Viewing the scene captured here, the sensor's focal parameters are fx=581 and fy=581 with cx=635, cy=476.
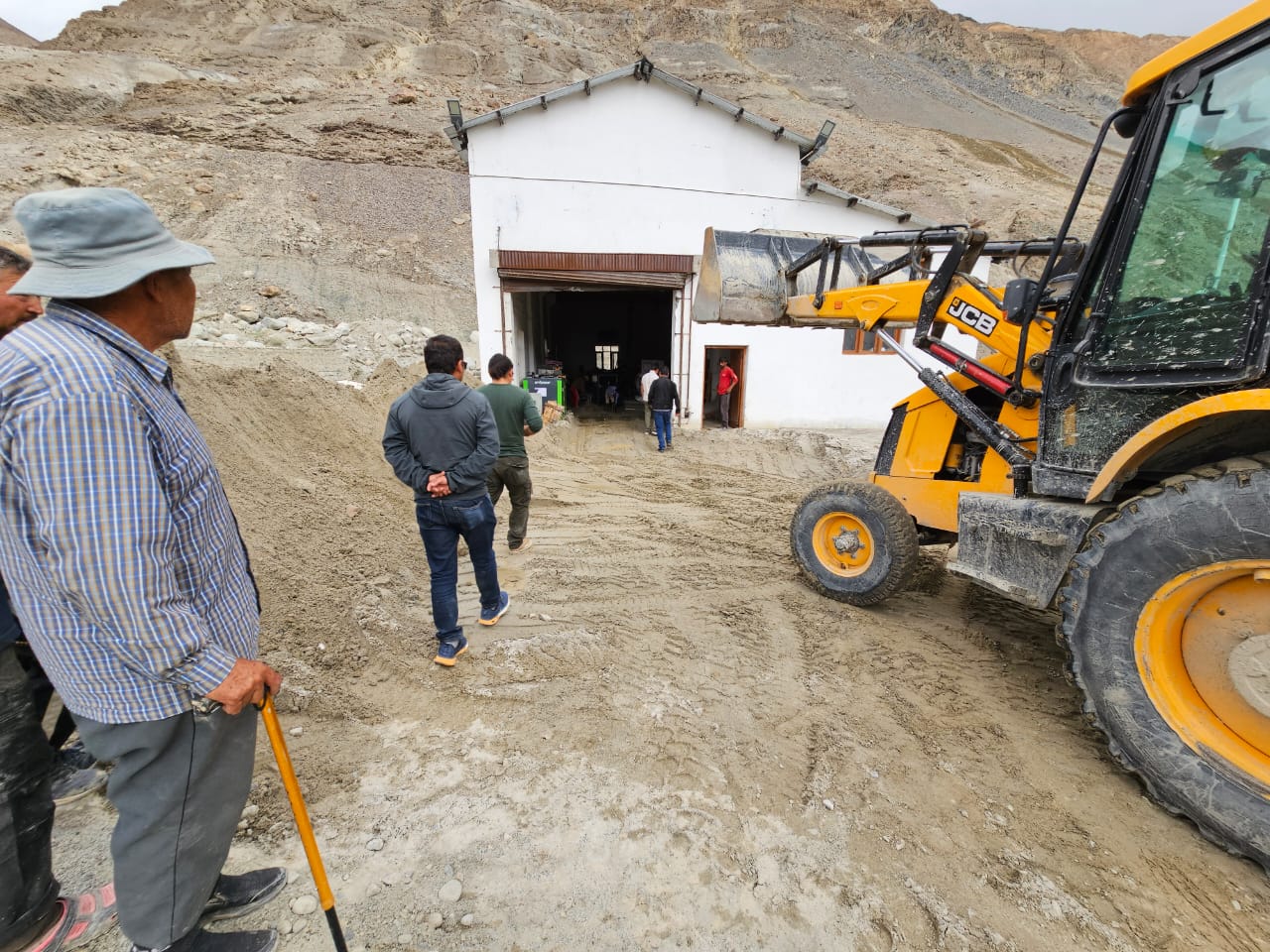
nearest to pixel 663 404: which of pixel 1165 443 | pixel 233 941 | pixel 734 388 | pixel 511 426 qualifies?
pixel 734 388

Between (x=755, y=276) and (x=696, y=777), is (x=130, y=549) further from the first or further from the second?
(x=755, y=276)

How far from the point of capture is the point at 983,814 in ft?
7.46

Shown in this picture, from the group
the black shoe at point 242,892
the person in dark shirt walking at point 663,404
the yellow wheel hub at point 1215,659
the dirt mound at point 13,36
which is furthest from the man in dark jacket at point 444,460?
the dirt mound at point 13,36

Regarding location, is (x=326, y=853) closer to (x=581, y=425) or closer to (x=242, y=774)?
(x=242, y=774)

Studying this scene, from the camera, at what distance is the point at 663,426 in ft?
32.4

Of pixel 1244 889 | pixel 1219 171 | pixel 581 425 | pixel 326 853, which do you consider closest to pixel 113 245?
pixel 326 853

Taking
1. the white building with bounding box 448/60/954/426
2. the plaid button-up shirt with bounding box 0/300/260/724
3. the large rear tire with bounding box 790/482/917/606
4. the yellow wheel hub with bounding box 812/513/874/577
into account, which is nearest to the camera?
the plaid button-up shirt with bounding box 0/300/260/724

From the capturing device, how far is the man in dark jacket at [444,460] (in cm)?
312

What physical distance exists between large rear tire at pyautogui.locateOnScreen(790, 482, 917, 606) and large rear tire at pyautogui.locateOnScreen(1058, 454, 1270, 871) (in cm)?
126

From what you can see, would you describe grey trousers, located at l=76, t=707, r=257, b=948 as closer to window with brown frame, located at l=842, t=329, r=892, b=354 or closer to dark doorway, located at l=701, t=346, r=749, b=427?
dark doorway, located at l=701, t=346, r=749, b=427

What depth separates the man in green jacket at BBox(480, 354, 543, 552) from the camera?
14.5 feet

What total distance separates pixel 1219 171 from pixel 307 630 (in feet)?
15.7

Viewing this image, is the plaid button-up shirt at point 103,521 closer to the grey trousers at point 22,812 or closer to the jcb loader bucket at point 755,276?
the grey trousers at point 22,812

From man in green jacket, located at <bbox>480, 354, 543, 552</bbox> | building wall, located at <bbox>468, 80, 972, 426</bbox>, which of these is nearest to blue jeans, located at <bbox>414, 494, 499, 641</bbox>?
man in green jacket, located at <bbox>480, 354, 543, 552</bbox>
